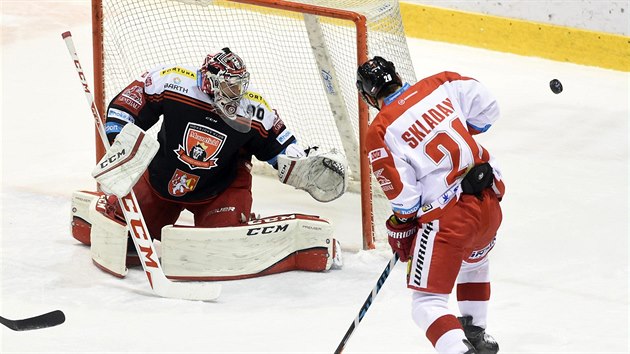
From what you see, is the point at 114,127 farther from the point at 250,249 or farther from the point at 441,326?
the point at 441,326

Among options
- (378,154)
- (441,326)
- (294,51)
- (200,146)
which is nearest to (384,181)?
(378,154)

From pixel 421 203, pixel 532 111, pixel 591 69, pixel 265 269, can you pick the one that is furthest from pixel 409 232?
pixel 591 69

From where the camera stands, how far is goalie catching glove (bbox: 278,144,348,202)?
4.83m

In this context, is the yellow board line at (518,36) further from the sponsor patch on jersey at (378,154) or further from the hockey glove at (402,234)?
the sponsor patch on jersey at (378,154)

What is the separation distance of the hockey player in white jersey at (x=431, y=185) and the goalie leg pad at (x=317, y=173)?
0.97 m

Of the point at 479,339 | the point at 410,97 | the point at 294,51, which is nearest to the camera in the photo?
the point at 410,97

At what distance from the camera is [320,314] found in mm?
4410

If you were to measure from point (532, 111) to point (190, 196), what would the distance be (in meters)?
2.47

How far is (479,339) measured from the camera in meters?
4.03

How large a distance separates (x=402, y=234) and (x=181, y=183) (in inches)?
48.6

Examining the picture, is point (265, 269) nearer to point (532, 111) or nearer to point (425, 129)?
point (425, 129)

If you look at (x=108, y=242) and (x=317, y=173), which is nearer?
(x=108, y=242)

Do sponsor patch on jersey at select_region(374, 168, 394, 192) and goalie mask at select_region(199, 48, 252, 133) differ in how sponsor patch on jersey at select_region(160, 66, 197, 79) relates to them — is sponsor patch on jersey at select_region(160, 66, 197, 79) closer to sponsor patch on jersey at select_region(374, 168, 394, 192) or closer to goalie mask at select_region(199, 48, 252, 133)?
goalie mask at select_region(199, 48, 252, 133)

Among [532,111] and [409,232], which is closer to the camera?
[409,232]
